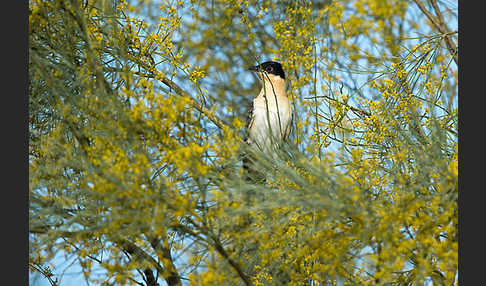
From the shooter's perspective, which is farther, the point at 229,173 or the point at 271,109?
the point at 271,109

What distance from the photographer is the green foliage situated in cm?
92

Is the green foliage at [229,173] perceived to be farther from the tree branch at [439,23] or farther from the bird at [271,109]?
the bird at [271,109]

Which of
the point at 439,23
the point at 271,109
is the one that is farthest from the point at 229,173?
the point at 271,109

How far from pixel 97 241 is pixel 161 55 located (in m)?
0.65

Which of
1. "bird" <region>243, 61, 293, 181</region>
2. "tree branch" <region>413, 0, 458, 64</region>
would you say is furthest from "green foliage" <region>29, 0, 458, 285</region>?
"bird" <region>243, 61, 293, 181</region>

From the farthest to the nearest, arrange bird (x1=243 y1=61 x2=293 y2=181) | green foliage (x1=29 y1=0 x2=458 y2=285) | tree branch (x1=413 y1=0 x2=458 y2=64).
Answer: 1. bird (x1=243 y1=61 x2=293 y2=181)
2. tree branch (x1=413 y1=0 x2=458 y2=64)
3. green foliage (x1=29 y1=0 x2=458 y2=285)

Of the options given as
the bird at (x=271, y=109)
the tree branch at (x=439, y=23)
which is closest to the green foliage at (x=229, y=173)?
the tree branch at (x=439, y=23)

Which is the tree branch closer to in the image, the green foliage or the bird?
the green foliage

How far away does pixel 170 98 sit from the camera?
98 centimetres

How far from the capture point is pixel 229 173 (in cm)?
106

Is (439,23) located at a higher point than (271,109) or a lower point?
lower

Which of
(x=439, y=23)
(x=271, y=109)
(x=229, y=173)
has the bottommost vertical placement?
(x=229, y=173)

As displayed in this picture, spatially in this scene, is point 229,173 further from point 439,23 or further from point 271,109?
point 271,109

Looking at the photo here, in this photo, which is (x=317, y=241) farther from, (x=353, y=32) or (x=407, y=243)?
(x=353, y=32)
